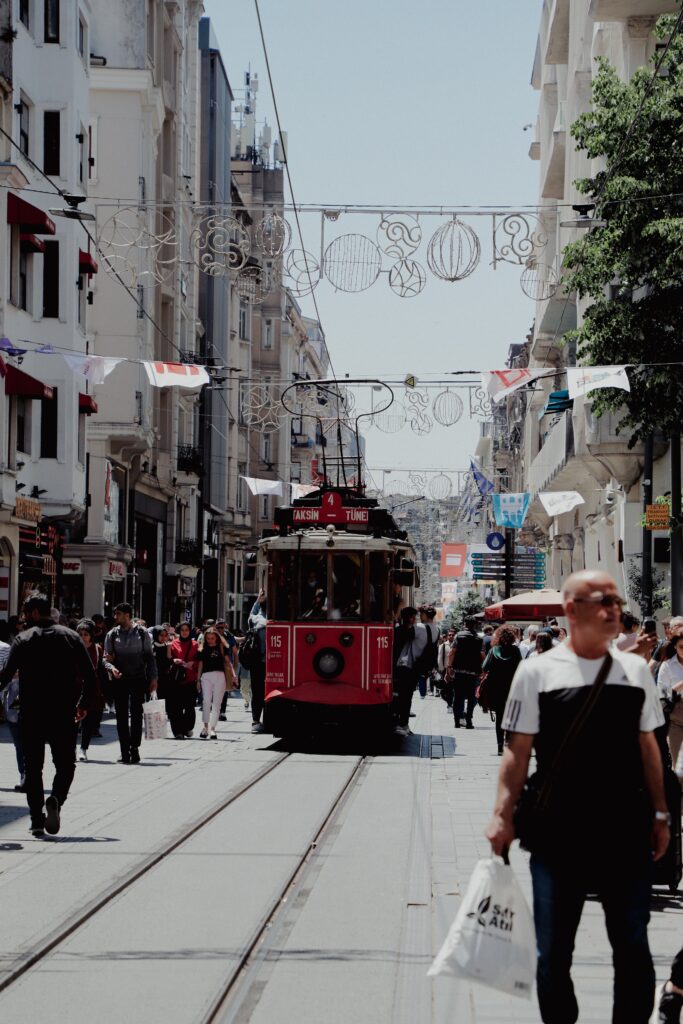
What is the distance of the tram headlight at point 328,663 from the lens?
70.4 ft

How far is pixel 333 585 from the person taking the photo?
2167 cm

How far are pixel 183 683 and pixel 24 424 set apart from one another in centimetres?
1144

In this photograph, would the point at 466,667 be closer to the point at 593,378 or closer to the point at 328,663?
the point at 328,663

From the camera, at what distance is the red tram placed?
2145 cm

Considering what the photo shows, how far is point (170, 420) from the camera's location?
54.3 meters

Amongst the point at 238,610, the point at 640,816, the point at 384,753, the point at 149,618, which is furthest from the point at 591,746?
→ the point at 238,610

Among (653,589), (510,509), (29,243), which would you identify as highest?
(29,243)

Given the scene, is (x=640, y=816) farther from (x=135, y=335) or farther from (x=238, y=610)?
(x=238, y=610)

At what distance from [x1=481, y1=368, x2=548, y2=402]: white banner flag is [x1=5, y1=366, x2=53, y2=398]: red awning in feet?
34.8

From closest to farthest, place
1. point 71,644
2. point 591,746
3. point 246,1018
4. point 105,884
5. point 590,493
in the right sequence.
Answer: point 591,746
point 246,1018
point 105,884
point 71,644
point 590,493

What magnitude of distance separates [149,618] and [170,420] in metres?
6.49

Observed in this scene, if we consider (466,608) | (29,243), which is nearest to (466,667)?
(29,243)

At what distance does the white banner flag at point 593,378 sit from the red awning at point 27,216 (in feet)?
40.8

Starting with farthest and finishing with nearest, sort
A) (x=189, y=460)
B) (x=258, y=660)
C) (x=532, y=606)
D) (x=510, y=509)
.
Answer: (x=189, y=460), (x=510, y=509), (x=532, y=606), (x=258, y=660)
